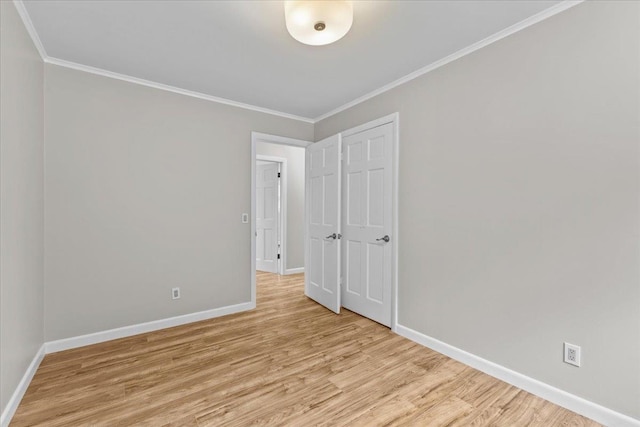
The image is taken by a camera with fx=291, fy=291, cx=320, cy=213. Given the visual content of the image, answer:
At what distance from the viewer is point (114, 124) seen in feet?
8.99

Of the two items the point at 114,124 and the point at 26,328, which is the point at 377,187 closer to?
the point at 114,124

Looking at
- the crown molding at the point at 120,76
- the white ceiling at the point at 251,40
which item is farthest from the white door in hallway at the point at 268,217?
the white ceiling at the point at 251,40

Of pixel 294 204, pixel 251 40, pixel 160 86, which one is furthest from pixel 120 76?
pixel 294 204

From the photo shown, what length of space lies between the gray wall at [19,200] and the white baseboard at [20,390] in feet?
0.18

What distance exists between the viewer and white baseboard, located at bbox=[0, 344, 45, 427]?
1.61 meters

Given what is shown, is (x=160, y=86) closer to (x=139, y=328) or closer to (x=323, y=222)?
(x=323, y=222)

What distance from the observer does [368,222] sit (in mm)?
3164

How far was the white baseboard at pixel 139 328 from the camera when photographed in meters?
2.51

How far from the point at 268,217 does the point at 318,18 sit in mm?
4369

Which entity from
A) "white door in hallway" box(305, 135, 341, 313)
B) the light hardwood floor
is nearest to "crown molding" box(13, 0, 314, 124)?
"white door in hallway" box(305, 135, 341, 313)

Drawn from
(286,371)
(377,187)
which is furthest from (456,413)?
(377,187)

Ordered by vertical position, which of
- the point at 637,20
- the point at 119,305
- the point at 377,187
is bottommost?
the point at 119,305

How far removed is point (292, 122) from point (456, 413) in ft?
11.4

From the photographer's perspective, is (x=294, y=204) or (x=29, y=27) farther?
(x=294, y=204)
